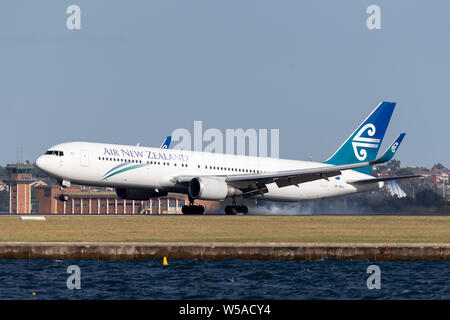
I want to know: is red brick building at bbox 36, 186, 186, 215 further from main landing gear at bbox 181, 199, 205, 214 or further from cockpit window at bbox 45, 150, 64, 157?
cockpit window at bbox 45, 150, 64, 157

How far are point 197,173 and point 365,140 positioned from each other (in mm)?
16266

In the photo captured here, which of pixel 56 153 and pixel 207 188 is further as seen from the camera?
pixel 207 188

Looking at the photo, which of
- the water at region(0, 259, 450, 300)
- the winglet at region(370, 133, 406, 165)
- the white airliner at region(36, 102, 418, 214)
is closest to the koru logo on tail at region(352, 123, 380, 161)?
the white airliner at region(36, 102, 418, 214)

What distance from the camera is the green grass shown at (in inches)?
1575

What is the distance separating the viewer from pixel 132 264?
113 feet

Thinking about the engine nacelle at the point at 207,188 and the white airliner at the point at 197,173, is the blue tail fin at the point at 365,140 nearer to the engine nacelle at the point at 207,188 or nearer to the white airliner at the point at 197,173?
the white airliner at the point at 197,173

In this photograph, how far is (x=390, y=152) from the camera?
200 feet

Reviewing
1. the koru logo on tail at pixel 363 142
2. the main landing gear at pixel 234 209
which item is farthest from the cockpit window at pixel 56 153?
the koru logo on tail at pixel 363 142

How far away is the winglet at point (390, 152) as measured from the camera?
6028 cm

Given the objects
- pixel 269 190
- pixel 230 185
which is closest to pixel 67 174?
pixel 230 185

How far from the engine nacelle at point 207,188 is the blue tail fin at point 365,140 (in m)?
13.7

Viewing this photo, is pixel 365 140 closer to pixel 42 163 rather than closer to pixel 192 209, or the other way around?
pixel 192 209

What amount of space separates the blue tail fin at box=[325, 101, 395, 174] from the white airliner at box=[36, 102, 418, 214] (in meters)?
0.18

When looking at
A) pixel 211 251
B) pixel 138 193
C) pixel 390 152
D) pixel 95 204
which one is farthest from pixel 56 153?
pixel 95 204
